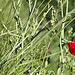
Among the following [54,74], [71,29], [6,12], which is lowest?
[54,74]

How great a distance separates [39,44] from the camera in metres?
0.36

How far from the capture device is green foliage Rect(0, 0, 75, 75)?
1.13 feet

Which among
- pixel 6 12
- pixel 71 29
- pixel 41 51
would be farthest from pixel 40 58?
pixel 6 12

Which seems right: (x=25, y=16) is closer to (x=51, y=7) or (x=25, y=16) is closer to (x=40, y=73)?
(x=51, y=7)

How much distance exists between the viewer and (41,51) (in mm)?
354

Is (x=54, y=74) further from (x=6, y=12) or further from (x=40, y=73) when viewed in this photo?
(x=6, y=12)

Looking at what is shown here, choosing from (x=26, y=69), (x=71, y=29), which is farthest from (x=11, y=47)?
(x=71, y=29)

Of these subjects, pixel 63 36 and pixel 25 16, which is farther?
pixel 25 16

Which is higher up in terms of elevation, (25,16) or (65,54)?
(25,16)

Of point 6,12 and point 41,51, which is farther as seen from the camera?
point 6,12

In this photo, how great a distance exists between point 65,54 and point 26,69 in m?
0.13

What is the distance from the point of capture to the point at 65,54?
35 cm

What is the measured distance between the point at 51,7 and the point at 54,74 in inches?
8.2

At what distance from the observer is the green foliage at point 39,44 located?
1.13ft
